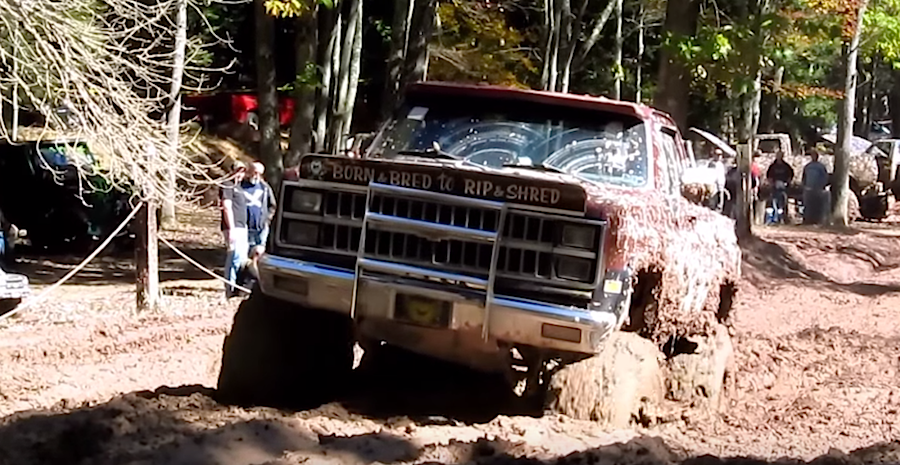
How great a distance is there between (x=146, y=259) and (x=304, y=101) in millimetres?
8221

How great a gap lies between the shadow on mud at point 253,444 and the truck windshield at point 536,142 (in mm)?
1877

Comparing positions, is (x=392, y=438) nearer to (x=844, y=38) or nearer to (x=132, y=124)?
(x=132, y=124)

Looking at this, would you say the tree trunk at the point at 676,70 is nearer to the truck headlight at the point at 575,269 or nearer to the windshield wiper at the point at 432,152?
the windshield wiper at the point at 432,152

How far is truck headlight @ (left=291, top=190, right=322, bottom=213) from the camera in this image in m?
8.09

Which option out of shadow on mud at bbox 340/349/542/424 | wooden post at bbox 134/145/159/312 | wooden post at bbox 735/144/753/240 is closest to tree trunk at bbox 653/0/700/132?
wooden post at bbox 735/144/753/240

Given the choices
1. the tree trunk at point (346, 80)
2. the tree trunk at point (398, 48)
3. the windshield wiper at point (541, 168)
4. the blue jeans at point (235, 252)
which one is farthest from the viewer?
the tree trunk at point (346, 80)

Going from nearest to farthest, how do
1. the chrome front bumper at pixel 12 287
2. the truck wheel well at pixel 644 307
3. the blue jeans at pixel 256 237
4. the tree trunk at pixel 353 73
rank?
the truck wheel well at pixel 644 307, the chrome front bumper at pixel 12 287, the blue jeans at pixel 256 237, the tree trunk at pixel 353 73

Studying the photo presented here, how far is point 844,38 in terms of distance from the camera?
1144 inches

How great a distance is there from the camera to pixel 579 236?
24.7 feet

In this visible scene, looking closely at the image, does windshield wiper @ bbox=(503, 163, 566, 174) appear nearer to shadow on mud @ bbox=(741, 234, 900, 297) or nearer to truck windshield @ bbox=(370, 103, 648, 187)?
truck windshield @ bbox=(370, 103, 648, 187)

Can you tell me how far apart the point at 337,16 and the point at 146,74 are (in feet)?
35.2

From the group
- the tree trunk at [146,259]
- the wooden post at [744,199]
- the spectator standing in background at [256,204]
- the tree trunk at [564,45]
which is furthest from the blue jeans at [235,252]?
the tree trunk at [564,45]

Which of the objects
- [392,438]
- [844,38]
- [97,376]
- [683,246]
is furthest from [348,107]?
[392,438]

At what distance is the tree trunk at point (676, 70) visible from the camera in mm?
19891
